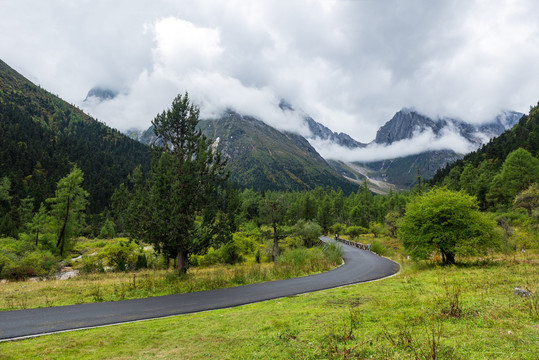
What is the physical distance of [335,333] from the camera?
7.89 metres

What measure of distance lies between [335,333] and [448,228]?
17.8 meters

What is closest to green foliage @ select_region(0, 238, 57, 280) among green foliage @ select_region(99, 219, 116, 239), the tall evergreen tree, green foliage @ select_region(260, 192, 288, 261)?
the tall evergreen tree

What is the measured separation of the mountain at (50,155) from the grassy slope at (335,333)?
327ft

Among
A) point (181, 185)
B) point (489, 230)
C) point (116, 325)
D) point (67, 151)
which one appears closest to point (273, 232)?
point (181, 185)

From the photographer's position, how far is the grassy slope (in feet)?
20.5

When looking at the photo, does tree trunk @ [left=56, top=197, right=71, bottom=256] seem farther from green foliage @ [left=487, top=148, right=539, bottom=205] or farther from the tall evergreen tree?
green foliage @ [left=487, top=148, right=539, bottom=205]

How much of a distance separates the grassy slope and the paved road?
149 centimetres

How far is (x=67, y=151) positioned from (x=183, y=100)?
453 ft

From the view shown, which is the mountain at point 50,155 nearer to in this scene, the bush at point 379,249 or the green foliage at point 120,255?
the green foliage at point 120,255

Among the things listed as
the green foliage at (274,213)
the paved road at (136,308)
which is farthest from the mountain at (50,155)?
the paved road at (136,308)

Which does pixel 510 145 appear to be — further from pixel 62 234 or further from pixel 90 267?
pixel 62 234

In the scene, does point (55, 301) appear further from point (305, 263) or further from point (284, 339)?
point (305, 263)

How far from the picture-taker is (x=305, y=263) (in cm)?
2914

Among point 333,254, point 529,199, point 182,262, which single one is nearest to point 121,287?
point 182,262
